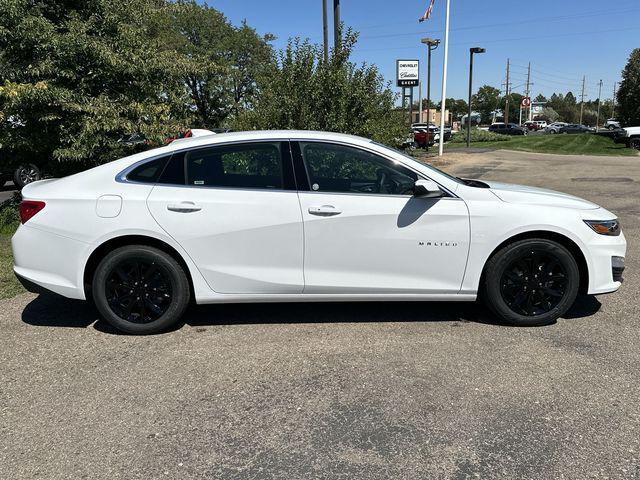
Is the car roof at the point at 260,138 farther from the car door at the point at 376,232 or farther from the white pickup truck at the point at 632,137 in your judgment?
the white pickup truck at the point at 632,137

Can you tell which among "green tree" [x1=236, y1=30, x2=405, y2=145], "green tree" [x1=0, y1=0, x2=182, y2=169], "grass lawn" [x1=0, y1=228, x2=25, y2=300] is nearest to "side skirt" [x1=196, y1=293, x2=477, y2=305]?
"grass lawn" [x1=0, y1=228, x2=25, y2=300]

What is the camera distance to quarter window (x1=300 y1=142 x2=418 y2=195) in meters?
4.12

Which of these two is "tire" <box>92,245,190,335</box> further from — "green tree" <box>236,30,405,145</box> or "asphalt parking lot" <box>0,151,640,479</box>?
"green tree" <box>236,30,405,145</box>

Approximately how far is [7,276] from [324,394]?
167 inches

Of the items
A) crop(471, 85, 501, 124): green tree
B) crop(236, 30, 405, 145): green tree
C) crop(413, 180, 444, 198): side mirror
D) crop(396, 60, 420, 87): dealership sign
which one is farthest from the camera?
crop(471, 85, 501, 124): green tree

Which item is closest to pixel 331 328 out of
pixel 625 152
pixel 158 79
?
pixel 158 79

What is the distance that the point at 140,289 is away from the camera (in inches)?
163

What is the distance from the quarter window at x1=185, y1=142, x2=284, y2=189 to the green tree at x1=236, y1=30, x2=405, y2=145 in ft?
18.4

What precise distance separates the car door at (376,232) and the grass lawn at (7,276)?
10.4 ft

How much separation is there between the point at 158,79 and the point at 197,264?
5.04 m

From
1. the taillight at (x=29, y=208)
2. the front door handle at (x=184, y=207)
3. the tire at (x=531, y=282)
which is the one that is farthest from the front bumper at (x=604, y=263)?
the taillight at (x=29, y=208)

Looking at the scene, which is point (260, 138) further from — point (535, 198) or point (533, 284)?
point (533, 284)

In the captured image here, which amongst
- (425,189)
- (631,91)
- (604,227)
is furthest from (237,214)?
(631,91)

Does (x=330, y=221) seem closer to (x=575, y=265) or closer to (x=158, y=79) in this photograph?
(x=575, y=265)
